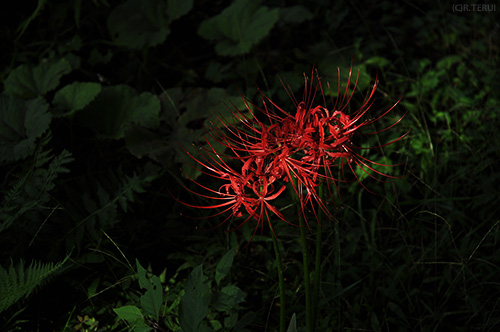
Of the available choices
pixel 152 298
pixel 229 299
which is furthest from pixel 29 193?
pixel 229 299

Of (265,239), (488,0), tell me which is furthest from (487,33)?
(265,239)

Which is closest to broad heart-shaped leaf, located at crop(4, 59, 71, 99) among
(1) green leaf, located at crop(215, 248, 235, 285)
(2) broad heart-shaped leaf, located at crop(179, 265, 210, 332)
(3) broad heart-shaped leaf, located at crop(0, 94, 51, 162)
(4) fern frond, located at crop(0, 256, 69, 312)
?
(3) broad heart-shaped leaf, located at crop(0, 94, 51, 162)

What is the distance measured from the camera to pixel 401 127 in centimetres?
267

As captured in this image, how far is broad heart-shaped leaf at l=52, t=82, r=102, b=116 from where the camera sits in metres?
2.50

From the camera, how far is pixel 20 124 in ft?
7.91

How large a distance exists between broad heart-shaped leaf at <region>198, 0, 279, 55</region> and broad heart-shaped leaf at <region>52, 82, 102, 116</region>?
0.87 meters

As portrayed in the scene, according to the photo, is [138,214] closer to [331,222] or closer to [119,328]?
[119,328]

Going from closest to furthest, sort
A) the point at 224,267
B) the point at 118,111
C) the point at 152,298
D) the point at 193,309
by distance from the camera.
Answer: the point at 193,309 → the point at 152,298 → the point at 224,267 → the point at 118,111

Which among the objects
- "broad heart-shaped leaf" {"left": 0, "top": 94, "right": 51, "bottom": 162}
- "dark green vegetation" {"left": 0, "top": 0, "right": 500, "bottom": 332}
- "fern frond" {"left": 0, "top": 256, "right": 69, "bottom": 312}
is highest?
"broad heart-shaped leaf" {"left": 0, "top": 94, "right": 51, "bottom": 162}

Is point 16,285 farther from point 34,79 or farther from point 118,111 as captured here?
point 34,79

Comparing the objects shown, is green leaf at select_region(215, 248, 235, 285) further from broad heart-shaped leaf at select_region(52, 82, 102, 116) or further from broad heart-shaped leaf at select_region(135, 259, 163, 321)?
broad heart-shaped leaf at select_region(52, 82, 102, 116)

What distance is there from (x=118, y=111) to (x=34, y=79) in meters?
0.51

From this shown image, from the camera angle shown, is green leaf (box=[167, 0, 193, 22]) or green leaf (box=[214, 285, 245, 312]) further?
green leaf (box=[167, 0, 193, 22])

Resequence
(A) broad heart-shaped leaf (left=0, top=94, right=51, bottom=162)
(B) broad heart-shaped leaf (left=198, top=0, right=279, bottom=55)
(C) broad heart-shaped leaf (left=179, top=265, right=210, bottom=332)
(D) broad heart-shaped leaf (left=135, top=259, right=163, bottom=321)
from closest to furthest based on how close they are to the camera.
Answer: (C) broad heart-shaped leaf (left=179, top=265, right=210, bottom=332), (D) broad heart-shaped leaf (left=135, top=259, right=163, bottom=321), (A) broad heart-shaped leaf (left=0, top=94, right=51, bottom=162), (B) broad heart-shaped leaf (left=198, top=0, right=279, bottom=55)
